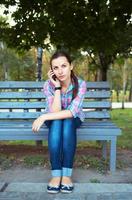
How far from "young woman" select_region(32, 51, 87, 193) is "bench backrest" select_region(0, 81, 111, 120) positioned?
1.31 m

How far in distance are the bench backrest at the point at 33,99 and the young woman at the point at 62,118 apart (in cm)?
131

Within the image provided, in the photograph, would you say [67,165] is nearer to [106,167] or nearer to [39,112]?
[106,167]

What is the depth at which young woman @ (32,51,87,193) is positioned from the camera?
4.73 m

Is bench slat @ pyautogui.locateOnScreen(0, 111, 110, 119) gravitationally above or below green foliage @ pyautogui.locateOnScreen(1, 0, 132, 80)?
below

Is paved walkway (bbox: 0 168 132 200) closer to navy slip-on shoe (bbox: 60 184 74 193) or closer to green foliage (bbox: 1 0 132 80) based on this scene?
navy slip-on shoe (bbox: 60 184 74 193)

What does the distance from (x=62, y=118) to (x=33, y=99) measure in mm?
1833

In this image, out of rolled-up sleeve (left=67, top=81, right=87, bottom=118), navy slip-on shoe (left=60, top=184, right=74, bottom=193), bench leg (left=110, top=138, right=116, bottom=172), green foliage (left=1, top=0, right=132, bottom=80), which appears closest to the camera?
navy slip-on shoe (left=60, top=184, right=74, bottom=193)

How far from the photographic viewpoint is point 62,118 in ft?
15.9

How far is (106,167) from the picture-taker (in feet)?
18.8

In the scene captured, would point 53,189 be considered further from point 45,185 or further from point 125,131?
point 125,131

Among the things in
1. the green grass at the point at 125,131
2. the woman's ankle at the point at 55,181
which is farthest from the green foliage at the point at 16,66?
the woman's ankle at the point at 55,181

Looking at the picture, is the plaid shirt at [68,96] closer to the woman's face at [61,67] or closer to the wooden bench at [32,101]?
the woman's face at [61,67]

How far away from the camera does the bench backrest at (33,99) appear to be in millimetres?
6438

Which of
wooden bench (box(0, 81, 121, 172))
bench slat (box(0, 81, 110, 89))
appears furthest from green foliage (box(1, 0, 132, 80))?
wooden bench (box(0, 81, 121, 172))
